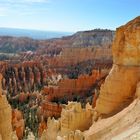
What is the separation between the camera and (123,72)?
1691cm

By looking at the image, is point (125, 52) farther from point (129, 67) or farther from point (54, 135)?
point (54, 135)

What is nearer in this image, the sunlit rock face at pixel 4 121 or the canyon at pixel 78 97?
the sunlit rock face at pixel 4 121

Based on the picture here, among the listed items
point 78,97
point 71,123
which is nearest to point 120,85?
point 71,123

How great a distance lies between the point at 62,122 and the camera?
755 inches

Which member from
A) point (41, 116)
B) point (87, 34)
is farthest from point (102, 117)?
point (87, 34)

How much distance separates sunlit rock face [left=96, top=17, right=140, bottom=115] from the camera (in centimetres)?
1647

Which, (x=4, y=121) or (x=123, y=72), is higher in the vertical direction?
(x=123, y=72)

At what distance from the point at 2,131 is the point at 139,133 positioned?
5.31m

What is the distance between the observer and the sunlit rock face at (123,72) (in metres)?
16.5

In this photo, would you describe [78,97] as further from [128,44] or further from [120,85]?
[128,44]

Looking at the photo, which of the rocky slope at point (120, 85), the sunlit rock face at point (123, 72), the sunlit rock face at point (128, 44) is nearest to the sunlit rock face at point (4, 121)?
the rocky slope at point (120, 85)

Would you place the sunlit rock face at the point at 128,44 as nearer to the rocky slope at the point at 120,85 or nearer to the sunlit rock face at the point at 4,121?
the rocky slope at the point at 120,85

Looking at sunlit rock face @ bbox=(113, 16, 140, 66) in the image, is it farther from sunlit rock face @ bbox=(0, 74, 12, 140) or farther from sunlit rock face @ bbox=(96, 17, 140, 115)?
sunlit rock face @ bbox=(0, 74, 12, 140)

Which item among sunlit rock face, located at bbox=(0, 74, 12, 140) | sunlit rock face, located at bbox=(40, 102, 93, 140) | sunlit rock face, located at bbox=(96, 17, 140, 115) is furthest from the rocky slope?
sunlit rock face, located at bbox=(0, 74, 12, 140)
